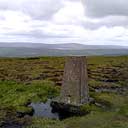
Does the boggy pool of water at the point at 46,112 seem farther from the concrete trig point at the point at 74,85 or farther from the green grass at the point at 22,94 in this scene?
the green grass at the point at 22,94

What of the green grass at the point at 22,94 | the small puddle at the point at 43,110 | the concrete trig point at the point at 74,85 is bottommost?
the small puddle at the point at 43,110

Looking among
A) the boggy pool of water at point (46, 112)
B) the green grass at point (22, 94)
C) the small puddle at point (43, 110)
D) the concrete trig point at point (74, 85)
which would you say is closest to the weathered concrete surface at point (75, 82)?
the concrete trig point at point (74, 85)

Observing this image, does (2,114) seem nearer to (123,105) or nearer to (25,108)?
(25,108)

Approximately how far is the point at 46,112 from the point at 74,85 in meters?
4.51

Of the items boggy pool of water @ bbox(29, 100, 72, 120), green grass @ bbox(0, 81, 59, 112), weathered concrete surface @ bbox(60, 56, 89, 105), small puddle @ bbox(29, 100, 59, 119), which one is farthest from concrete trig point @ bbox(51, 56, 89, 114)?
green grass @ bbox(0, 81, 59, 112)

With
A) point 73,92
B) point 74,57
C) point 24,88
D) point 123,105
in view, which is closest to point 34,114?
point 73,92

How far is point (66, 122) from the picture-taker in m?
32.5

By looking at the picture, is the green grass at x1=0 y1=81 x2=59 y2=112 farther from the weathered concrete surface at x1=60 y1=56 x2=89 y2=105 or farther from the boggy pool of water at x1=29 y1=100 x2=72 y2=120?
the weathered concrete surface at x1=60 y1=56 x2=89 y2=105

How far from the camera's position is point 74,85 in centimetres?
3781

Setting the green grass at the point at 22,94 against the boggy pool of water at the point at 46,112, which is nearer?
the boggy pool of water at the point at 46,112

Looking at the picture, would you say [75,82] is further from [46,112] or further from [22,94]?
[22,94]

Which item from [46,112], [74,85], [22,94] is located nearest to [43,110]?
[46,112]

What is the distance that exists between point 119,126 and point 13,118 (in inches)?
441

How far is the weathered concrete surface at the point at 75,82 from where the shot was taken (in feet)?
124
